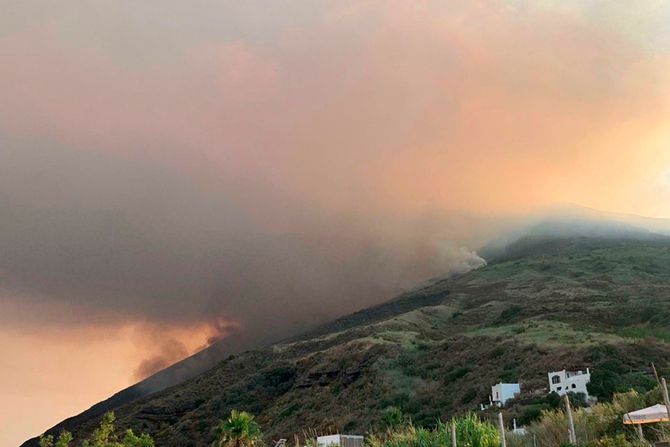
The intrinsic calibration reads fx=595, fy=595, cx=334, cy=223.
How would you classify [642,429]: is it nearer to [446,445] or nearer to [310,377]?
[446,445]

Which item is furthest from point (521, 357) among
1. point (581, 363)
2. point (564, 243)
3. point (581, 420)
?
point (564, 243)

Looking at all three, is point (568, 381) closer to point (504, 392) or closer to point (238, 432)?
point (504, 392)

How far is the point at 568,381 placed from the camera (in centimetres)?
5959

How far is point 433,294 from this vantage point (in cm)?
15675

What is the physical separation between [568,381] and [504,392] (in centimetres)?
644

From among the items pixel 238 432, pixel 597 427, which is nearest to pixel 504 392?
pixel 238 432

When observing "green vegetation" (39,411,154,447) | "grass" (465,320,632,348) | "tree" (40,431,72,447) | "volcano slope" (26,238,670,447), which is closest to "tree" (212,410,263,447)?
"green vegetation" (39,411,154,447)

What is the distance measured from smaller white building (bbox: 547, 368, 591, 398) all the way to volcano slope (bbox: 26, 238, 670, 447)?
1.34m

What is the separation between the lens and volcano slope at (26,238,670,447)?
69.4 metres

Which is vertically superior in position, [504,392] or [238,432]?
[238,432]

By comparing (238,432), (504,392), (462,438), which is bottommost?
(504,392)

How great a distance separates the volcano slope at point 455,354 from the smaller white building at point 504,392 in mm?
1836

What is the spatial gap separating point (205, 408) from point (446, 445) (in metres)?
92.7

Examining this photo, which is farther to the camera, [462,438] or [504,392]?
[504,392]
